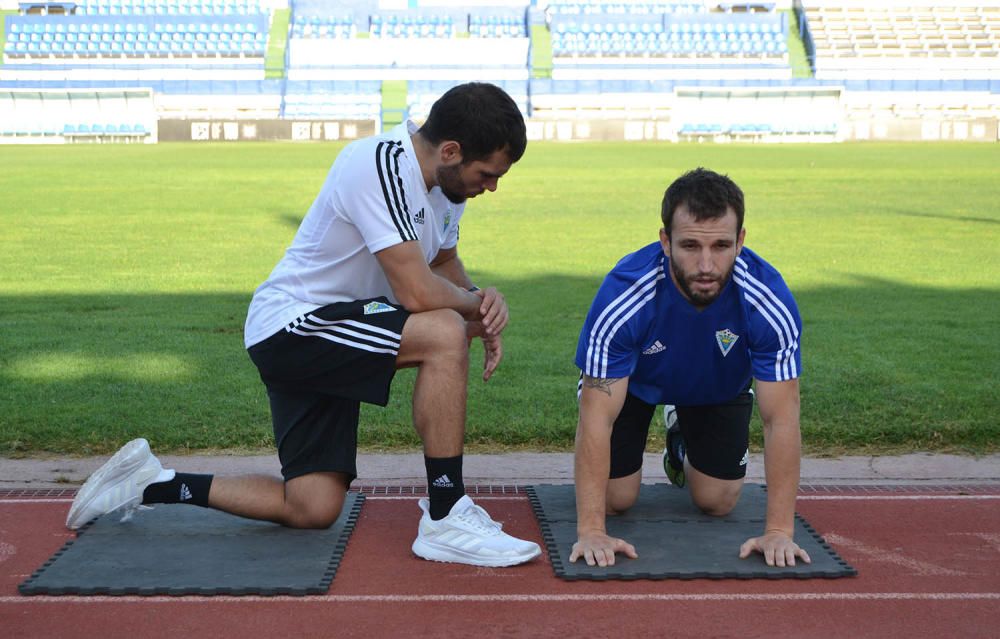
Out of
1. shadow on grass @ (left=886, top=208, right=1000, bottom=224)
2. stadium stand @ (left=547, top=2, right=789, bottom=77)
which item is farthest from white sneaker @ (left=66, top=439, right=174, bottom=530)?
stadium stand @ (left=547, top=2, right=789, bottom=77)

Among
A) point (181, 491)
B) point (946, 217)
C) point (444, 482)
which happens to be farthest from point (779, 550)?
point (946, 217)

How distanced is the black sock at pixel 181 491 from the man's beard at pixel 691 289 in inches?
79.4

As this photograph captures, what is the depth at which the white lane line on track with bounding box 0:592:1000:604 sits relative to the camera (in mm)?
4012

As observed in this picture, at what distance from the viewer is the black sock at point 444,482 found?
4.48m

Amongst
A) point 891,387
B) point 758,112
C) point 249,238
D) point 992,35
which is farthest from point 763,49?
point 891,387

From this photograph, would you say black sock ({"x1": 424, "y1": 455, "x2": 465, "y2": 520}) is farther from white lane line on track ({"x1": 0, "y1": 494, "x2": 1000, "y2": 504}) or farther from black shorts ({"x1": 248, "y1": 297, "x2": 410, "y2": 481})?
white lane line on track ({"x1": 0, "y1": 494, "x2": 1000, "y2": 504})

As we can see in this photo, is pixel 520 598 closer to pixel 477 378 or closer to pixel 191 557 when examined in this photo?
pixel 191 557

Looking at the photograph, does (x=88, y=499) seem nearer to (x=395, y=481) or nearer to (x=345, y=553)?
(x=345, y=553)

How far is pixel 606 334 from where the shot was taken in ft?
14.2

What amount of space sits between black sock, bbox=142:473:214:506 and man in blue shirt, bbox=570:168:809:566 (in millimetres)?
1503

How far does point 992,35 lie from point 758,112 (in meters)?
15.7

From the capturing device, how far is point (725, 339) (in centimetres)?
447

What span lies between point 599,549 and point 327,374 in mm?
1218

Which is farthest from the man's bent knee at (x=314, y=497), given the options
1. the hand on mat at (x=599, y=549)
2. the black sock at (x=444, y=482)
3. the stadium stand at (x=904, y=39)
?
the stadium stand at (x=904, y=39)
